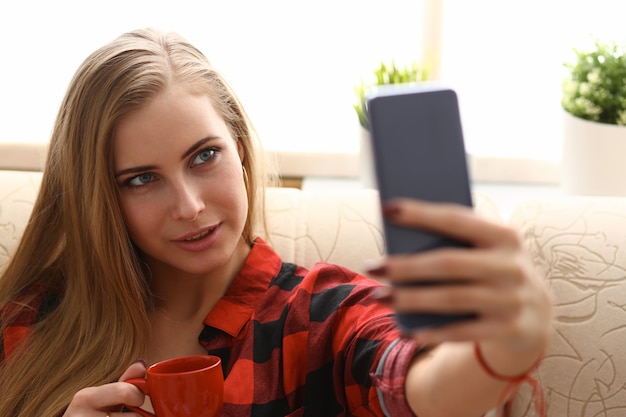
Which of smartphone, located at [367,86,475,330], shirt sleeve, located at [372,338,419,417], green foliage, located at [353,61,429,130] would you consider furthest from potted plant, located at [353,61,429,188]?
smartphone, located at [367,86,475,330]

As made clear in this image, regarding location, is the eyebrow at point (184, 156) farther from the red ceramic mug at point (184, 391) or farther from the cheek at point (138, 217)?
the red ceramic mug at point (184, 391)

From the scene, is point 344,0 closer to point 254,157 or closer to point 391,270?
point 254,157

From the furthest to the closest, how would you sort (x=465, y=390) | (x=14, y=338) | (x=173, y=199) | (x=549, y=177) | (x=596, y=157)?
(x=549, y=177), (x=596, y=157), (x=14, y=338), (x=173, y=199), (x=465, y=390)

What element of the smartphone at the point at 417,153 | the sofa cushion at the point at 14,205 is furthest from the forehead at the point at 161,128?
the smartphone at the point at 417,153

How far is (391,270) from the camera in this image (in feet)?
2.17

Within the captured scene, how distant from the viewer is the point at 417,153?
0.74 metres

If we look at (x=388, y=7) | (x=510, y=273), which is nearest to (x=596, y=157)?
(x=388, y=7)

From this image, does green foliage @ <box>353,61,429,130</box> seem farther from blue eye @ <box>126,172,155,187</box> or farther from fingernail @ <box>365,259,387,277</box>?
fingernail @ <box>365,259,387,277</box>

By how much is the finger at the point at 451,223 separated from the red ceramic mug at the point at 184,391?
1.52ft

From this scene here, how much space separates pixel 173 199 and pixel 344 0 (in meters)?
1.24

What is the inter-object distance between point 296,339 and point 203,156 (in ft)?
1.03

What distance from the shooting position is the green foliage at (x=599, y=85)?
6.01 feet

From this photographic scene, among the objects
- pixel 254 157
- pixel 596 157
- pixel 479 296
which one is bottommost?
pixel 596 157

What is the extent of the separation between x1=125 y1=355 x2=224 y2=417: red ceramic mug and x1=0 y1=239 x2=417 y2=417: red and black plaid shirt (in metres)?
0.19
